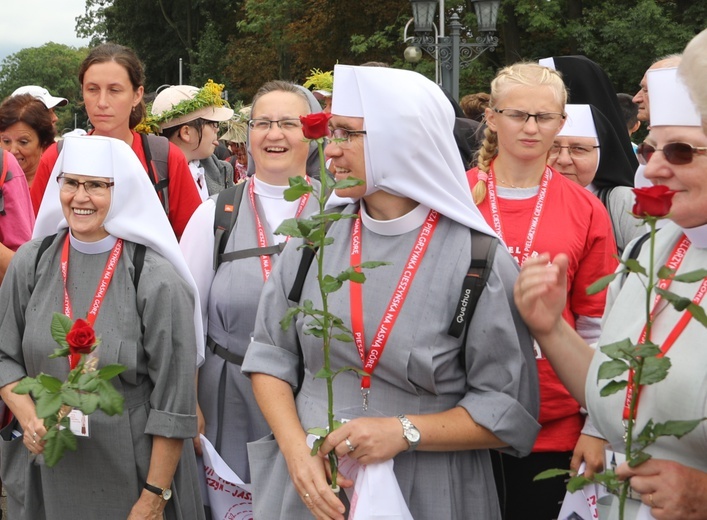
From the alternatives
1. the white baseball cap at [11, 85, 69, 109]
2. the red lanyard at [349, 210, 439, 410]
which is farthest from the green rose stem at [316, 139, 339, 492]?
the white baseball cap at [11, 85, 69, 109]

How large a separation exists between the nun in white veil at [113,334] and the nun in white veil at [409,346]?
0.79 metres

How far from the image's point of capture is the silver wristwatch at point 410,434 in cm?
307

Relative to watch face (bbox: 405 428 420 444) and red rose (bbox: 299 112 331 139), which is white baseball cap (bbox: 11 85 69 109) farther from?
watch face (bbox: 405 428 420 444)

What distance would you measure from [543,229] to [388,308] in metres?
1.09

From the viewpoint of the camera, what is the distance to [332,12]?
102 ft

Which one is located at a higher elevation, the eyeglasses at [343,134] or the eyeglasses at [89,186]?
the eyeglasses at [343,134]

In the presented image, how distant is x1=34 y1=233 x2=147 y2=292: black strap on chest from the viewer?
13.2ft

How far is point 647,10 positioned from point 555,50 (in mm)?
4854

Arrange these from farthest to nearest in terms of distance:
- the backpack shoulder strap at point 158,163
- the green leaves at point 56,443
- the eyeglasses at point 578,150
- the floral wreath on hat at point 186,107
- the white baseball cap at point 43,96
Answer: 1. the floral wreath on hat at point 186,107
2. the white baseball cap at point 43,96
3. the backpack shoulder strap at point 158,163
4. the eyeglasses at point 578,150
5. the green leaves at point 56,443

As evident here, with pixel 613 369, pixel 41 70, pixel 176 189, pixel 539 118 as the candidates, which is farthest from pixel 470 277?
pixel 41 70

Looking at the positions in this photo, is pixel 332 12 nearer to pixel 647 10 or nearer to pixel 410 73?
pixel 647 10

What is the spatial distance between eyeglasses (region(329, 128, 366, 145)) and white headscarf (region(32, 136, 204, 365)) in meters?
1.15

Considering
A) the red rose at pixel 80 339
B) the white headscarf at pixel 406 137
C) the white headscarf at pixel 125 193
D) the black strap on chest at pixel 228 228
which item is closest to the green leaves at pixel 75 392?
the red rose at pixel 80 339

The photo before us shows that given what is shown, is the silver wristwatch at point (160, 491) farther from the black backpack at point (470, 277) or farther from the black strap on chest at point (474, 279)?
the black strap on chest at point (474, 279)
